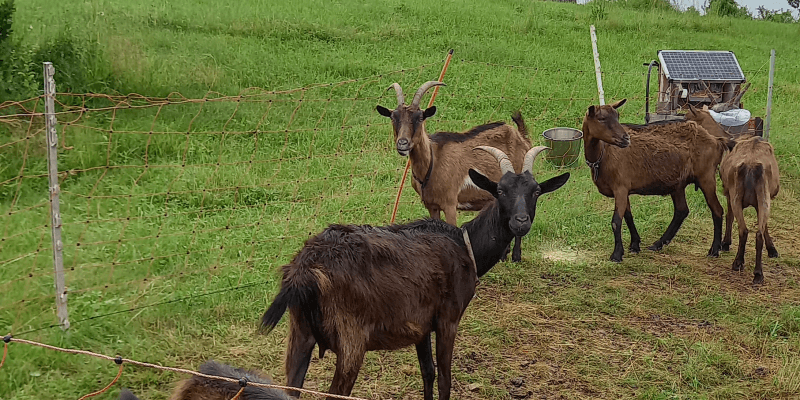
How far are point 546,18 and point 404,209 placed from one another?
13403mm

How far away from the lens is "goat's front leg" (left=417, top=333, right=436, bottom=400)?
5.27 meters

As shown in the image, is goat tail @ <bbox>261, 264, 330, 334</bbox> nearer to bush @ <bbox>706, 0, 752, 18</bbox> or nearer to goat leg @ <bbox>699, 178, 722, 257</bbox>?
goat leg @ <bbox>699, 178, 722, 257</bbox>

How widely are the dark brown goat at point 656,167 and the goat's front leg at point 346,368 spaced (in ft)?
16.2

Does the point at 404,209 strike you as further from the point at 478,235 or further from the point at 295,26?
the point at 295,26

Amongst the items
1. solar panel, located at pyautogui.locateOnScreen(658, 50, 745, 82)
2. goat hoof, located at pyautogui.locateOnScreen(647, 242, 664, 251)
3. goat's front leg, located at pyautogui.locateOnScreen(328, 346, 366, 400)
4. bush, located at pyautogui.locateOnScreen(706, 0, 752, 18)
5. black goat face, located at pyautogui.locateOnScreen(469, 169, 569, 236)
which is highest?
bush, located at pyautogui.locateOnScreen(706, 0, 752, 18)

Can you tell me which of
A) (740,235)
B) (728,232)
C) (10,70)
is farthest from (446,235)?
(10,70)

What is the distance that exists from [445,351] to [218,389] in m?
1.89

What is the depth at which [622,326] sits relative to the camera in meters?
6.91

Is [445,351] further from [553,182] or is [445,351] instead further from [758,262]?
[758,262]

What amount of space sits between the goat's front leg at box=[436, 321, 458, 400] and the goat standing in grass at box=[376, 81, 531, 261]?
8.27 feet

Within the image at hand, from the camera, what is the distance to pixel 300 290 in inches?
171

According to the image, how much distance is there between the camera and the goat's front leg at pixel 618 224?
8531mm

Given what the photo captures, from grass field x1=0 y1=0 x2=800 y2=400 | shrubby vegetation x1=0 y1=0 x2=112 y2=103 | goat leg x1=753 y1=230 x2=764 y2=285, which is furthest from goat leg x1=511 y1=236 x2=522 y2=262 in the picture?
shrubby vegetation x1=0 y1=0 x2=112 y2=103

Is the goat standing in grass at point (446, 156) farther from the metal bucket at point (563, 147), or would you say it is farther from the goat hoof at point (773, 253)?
the goat hoof at point (773, 253)
